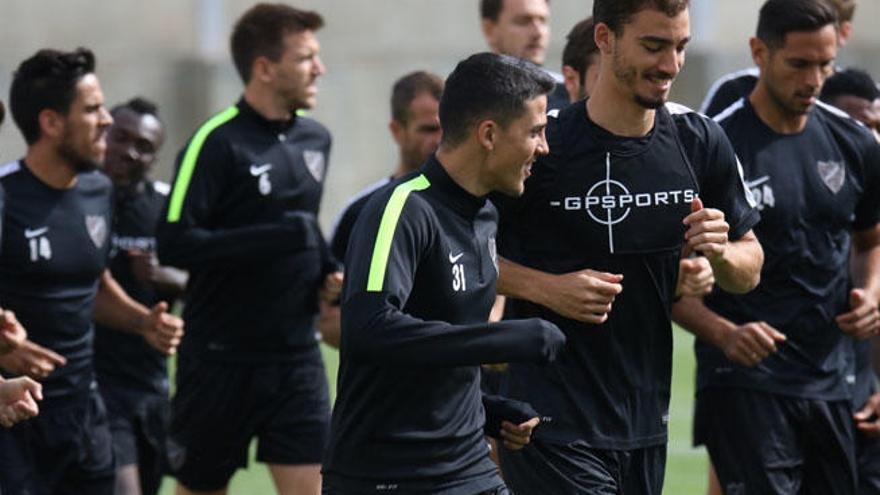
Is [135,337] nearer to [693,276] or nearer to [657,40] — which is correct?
[693,276]

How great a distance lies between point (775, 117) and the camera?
8.34m

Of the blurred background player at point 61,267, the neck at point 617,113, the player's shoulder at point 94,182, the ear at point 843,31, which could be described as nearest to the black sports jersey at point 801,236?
the ear at point 843,31

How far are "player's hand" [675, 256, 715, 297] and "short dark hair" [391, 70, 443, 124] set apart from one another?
107 inches

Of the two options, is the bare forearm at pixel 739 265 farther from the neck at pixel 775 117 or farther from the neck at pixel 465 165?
the neck at pixel 775 117

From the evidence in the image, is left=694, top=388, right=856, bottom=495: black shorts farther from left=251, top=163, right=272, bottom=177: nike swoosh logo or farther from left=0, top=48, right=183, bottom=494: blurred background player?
left=0, top=48, right=183, bottom=494: blurred background player

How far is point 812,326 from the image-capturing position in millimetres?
8352

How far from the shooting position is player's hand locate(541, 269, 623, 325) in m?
6.47

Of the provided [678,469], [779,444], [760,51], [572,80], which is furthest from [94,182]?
[678,469]

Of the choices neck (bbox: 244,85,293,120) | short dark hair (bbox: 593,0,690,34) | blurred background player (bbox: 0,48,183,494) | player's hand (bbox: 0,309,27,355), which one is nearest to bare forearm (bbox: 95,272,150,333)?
blurred background player (bbox: 0,48,183,494)

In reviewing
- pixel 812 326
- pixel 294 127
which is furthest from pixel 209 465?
pixel 812 326

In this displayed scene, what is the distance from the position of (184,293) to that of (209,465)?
33.8 inches

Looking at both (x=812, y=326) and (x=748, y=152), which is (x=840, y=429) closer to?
(x=812, y=326)

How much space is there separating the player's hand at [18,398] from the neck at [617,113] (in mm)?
2061

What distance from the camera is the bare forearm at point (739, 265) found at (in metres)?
6.95
